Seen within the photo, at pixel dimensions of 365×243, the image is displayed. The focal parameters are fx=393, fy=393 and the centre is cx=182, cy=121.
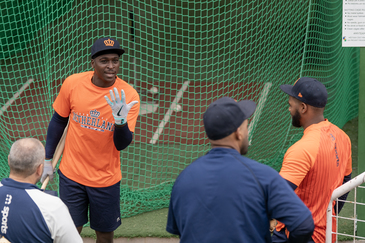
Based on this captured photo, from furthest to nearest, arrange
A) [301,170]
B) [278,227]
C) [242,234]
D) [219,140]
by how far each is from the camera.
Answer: [278,227] → [301,170] → [219,140] → [242,234]

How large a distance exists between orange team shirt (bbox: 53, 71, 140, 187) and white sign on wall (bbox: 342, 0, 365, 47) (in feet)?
8.11

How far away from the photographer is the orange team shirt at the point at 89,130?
3221 millimetres

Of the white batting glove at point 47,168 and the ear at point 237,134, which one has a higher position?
the ear at point 237,134

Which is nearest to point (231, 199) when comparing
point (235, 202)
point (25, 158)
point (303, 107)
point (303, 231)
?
point (235, 202)

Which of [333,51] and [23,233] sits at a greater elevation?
[333,51]

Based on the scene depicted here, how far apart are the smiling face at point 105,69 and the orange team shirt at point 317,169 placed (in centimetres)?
156

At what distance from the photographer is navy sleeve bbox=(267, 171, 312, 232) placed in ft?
5.58

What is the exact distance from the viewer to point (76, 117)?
10.7ft

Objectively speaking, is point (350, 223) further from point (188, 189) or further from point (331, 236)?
point (188, 189)

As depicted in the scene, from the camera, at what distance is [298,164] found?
244 cm

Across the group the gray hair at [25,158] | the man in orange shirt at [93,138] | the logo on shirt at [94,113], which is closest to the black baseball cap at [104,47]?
the man in orange shirt at [93,138]

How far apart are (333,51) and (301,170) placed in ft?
14.9

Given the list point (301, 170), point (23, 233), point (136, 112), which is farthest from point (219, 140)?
point (136, 112)

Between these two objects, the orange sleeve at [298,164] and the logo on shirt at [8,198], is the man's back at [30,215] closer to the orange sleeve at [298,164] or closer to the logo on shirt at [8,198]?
the logo on shirt at [8,198]
